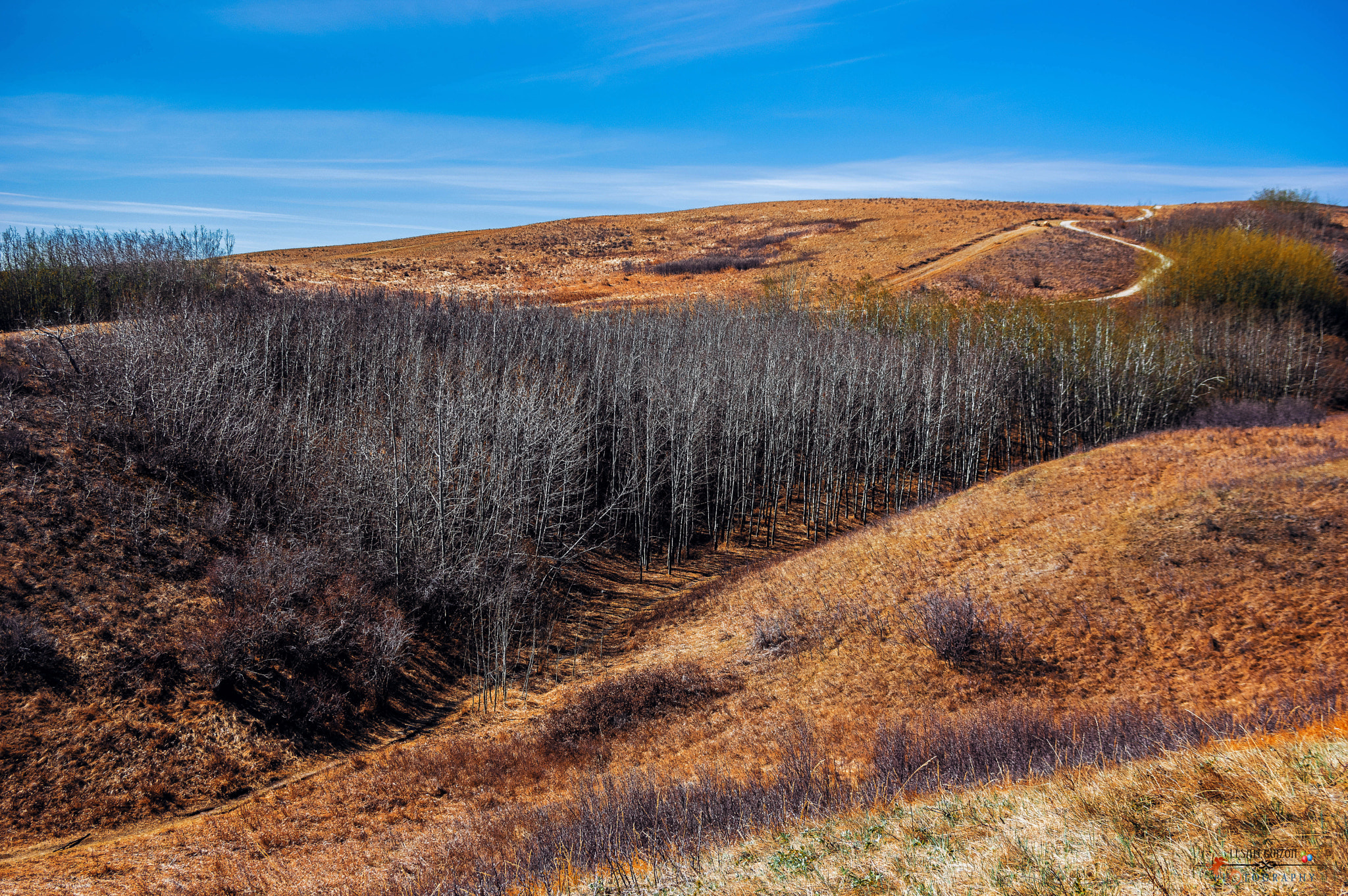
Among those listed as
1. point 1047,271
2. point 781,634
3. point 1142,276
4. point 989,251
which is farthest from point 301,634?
point 989,251

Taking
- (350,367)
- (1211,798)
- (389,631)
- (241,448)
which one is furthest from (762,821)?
(350,367)

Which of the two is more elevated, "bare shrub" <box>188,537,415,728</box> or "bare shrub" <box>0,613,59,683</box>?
"bare shrub" <box>0,613,59,683</box>

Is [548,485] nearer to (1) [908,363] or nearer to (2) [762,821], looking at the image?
(2) [762,821]

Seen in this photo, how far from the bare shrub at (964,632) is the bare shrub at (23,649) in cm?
1811

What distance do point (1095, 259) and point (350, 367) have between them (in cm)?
5987

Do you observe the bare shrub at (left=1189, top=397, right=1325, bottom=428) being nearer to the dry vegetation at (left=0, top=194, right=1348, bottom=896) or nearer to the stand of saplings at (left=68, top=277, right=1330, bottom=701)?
the dry vegetation at (left=0, top=194, right=1348, bottom=896)

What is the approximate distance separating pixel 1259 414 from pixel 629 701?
113 feet

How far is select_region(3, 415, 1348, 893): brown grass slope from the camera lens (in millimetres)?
9430

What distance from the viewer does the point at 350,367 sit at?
30.0m

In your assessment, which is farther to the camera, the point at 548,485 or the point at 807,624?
the point at 548,485

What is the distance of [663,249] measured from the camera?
279 feet

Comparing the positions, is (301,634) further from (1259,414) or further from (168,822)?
(1259,414)

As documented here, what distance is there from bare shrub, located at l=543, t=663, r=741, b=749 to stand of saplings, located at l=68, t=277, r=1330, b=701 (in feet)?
8.81

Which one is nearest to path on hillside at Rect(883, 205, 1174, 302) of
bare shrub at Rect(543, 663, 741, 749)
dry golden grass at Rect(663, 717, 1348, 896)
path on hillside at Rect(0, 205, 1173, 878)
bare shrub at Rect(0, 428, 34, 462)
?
bare shrub at Rect(543, 663, 741, 749)
